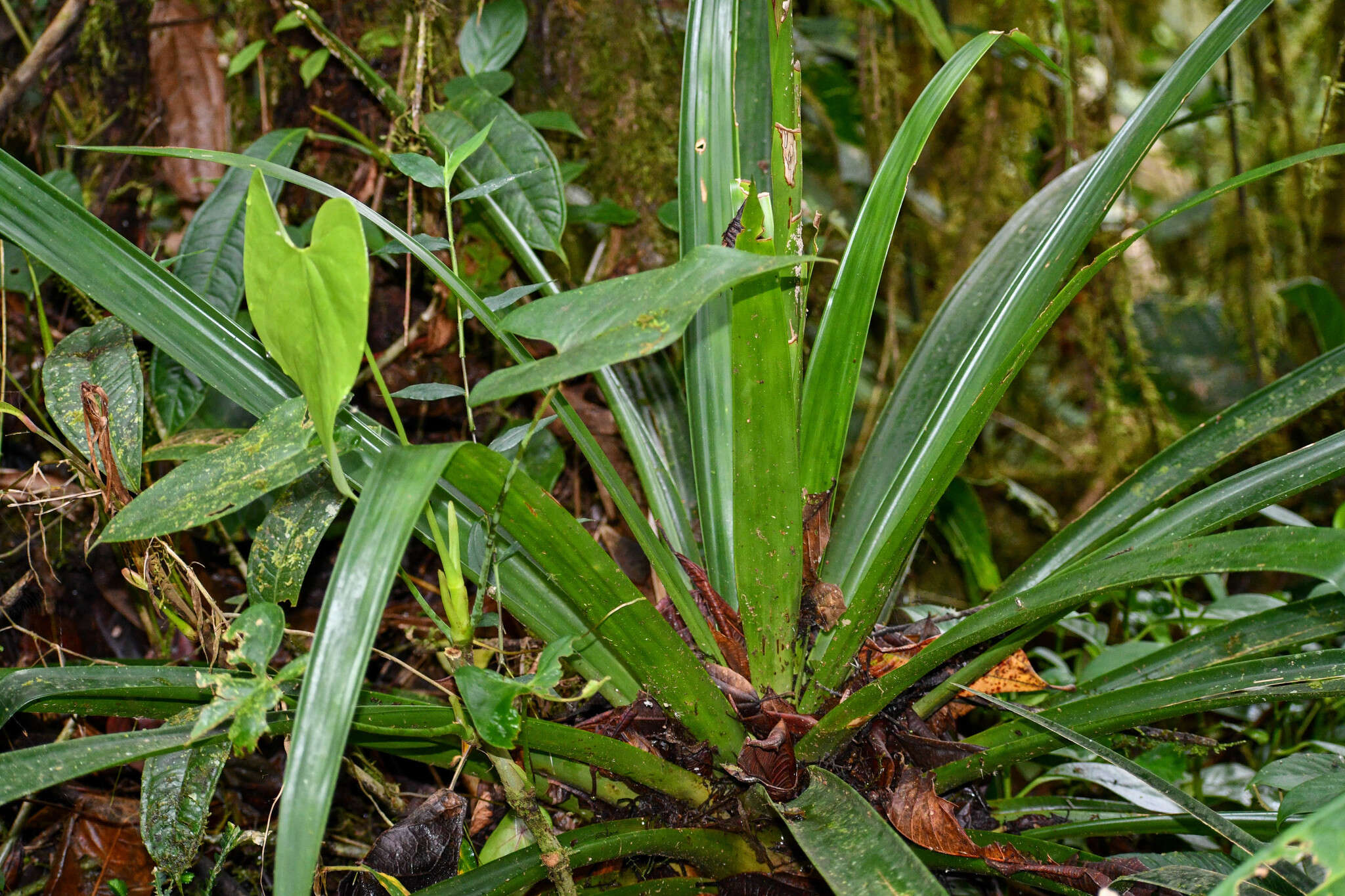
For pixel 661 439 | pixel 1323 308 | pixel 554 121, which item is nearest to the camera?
pixel 661 439

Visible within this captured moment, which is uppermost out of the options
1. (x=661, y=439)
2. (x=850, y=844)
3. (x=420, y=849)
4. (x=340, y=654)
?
(x=340, y=654)

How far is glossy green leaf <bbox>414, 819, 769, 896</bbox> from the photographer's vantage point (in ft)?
2.10

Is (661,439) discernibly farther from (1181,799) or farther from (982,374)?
(1181,799)

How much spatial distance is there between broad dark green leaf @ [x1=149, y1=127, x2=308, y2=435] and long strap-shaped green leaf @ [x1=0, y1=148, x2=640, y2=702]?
1.18ft

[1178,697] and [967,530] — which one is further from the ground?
[1178,697]

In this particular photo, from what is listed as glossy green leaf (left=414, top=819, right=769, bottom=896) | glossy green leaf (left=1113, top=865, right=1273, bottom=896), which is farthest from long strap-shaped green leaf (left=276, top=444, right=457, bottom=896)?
glossy green leaf (left=1113, top=865, right=1273, bottom=896)

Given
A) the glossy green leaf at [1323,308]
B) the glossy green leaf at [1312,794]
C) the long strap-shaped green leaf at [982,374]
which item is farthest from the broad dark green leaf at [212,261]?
the glossy green leaf at [1323,308]

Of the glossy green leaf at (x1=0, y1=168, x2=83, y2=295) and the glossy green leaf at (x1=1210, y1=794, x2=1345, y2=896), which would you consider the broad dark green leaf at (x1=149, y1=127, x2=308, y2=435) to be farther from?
the glossy green leaf at (x1=1210, y1=794, x2=1345, y2=896)

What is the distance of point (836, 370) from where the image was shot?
818 millimetres

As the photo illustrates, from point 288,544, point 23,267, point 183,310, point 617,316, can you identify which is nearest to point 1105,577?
point 617,316

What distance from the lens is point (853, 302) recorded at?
2.67 ft

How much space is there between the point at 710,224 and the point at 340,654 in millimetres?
538

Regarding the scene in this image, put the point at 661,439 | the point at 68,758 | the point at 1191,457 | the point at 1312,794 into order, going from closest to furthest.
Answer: the point at 68,758 < the point at 1312,794 < the point at 1191,457 < the point at 661,439

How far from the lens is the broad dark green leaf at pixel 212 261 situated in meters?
1.02
